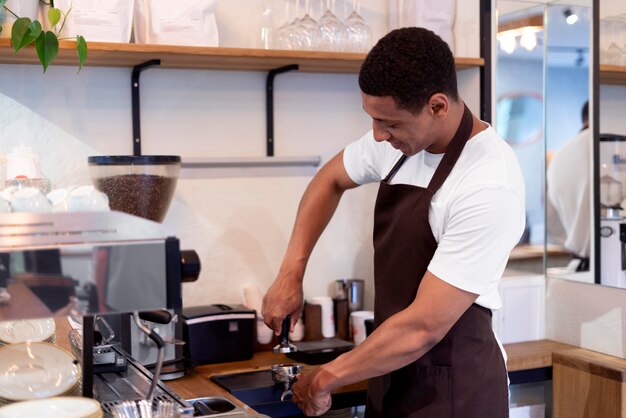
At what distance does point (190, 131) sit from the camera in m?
2.81

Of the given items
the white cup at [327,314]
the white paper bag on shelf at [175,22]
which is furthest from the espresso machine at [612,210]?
the white paper bag on shelf at [175,22]

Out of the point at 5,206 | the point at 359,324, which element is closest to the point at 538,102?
the point at 359,324

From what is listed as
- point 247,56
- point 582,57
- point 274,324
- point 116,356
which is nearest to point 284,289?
point 274,324

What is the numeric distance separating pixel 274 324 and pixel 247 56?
0.85m

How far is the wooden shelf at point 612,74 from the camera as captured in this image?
2670 mm

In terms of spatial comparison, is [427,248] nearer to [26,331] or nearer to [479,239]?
[479,239]

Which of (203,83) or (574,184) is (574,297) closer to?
(574,184)

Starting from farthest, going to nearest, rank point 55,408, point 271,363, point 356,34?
point 356,34 → point 271,363 → point 55,408

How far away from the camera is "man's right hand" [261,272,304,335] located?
2162 millimetres

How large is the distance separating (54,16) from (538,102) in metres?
1.63

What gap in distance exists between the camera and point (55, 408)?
1474mm

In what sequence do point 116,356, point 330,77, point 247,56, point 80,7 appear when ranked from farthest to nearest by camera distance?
point 330,77
point 247,56
point 80,7
point 116,356


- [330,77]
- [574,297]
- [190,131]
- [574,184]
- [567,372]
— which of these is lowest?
[567,372]

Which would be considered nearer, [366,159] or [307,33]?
[366,159]
